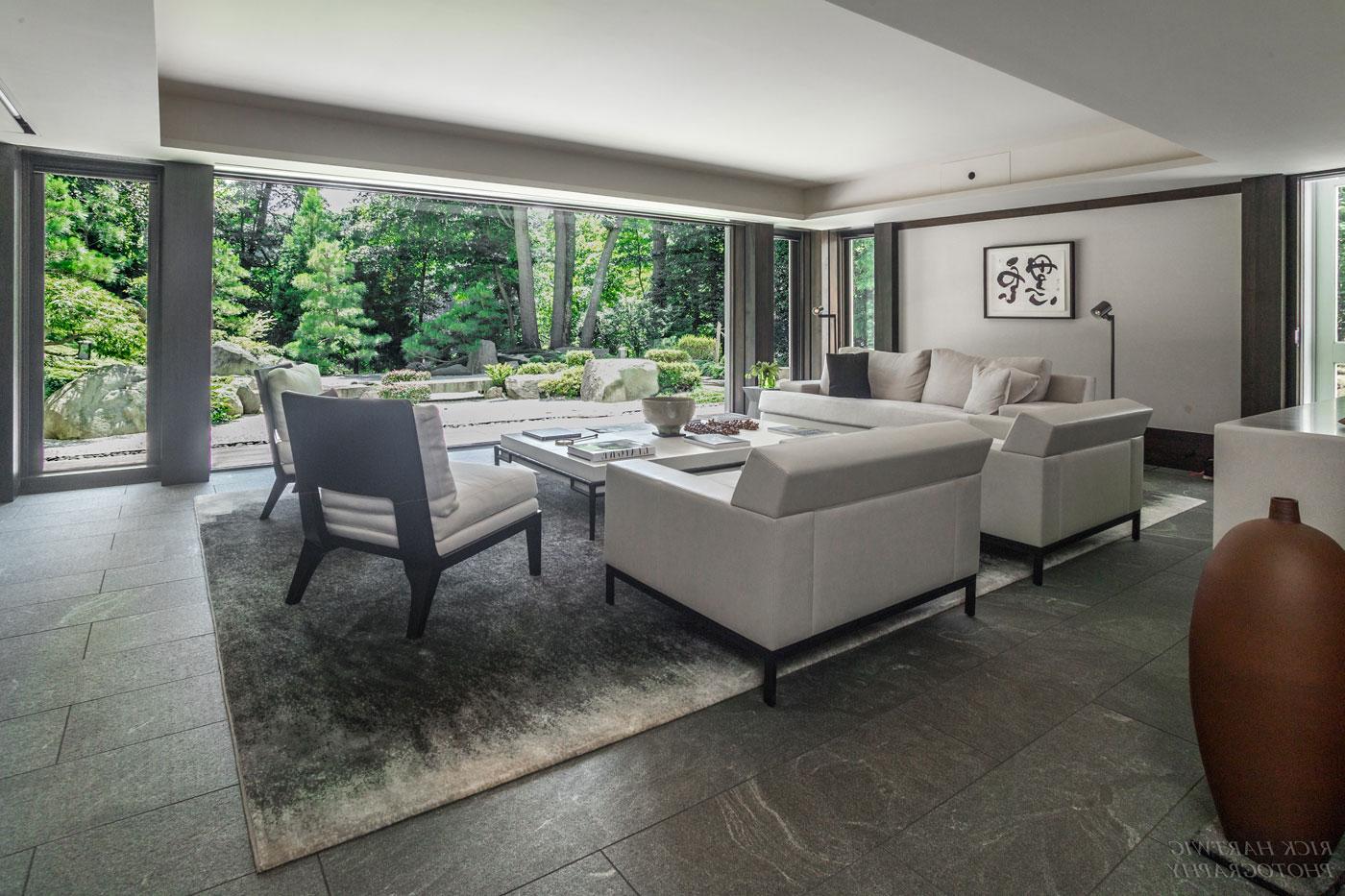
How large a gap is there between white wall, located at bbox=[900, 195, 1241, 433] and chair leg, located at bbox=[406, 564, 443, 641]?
242 inches

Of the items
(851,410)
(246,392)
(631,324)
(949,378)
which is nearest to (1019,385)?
(949,378)

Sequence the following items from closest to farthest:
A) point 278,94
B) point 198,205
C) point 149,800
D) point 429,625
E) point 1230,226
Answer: point 149,800
point 429,625
point 278,94
point 198,205
point 1230,226

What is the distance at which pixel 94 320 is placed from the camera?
214 inches

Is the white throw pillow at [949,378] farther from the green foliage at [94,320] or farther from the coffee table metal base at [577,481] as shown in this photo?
the green foliage at [94,320]

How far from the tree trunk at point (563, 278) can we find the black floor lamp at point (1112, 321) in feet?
16.4

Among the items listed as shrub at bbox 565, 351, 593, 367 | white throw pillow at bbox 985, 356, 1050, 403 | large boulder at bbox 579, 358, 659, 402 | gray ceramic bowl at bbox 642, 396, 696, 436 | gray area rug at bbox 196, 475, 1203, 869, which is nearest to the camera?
gray area rug at bbox 196, 475, 1203, 869

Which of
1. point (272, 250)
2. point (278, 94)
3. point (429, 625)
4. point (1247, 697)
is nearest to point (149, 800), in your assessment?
point (429, 625)

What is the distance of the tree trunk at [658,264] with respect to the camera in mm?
8570

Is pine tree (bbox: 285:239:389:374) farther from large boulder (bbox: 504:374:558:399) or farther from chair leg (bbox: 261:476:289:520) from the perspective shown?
chair leg (bbox: 261:476:289:520)

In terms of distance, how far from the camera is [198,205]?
5.39m

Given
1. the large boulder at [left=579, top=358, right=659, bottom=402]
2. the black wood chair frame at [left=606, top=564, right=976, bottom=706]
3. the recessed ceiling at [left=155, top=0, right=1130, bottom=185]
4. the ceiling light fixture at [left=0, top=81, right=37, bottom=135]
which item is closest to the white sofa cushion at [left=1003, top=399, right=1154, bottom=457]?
the black wood chair frame at [left=606, top=564, right=976, bottom=706]

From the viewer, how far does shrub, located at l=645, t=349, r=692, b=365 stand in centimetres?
880

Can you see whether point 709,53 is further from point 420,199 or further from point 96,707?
point 96,707

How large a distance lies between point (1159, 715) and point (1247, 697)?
2.65 feet
